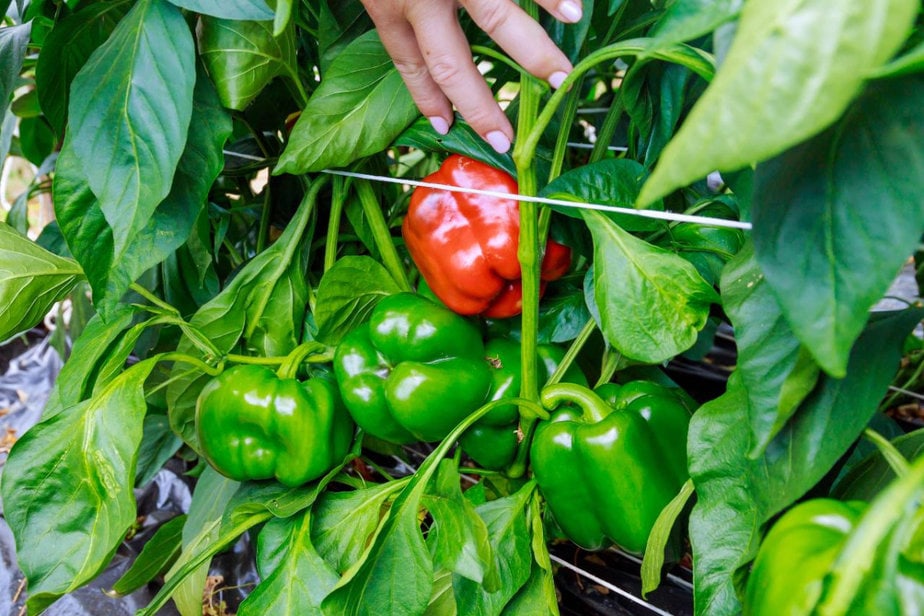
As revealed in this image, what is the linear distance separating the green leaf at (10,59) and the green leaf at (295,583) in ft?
1.58

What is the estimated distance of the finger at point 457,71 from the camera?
563 mm

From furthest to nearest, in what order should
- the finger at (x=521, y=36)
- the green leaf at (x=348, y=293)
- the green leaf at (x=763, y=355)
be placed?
the green leaf at (x=348, y=293) < the finger at (x=521, y=36) < the green leaf at (x=763, y=355)

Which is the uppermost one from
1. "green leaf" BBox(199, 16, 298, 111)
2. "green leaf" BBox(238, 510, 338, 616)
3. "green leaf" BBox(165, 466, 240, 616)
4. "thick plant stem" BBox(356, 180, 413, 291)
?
"green leaf" BBox(199, 16, 298, 111)

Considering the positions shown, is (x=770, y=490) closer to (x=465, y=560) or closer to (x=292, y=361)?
(x=465, y=560)

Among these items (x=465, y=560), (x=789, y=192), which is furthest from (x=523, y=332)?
(x=789, y=192)

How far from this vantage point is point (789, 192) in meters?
0.36

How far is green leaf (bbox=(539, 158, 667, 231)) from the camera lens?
0.62m

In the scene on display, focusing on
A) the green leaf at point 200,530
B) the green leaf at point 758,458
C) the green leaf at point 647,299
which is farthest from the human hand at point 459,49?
the green leaf at point 200,530

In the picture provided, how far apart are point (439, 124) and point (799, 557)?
1.47ft

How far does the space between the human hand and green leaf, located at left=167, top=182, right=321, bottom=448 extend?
212mm

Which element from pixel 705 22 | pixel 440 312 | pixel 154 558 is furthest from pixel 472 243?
pixel 154 558

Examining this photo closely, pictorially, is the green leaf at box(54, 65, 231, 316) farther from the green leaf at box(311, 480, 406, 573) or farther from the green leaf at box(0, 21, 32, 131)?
the green leaf at box(311, 480, 406, 573)

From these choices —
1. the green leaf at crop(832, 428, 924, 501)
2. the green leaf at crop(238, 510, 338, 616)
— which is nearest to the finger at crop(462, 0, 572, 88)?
the green leaf at crop(832, 428, 924, 501)

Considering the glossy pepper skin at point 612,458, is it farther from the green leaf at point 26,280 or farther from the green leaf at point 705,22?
the green leaf at point 26,280
